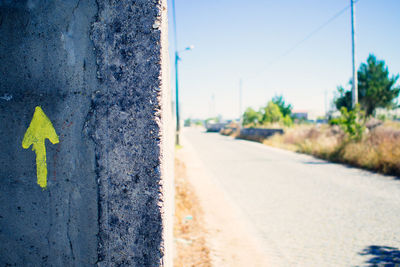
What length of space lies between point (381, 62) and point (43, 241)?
4697 cm

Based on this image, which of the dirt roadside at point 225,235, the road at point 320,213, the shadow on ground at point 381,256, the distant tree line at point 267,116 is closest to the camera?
the shadow on ground at point 381,256

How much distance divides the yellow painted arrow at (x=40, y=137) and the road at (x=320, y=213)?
105 inches

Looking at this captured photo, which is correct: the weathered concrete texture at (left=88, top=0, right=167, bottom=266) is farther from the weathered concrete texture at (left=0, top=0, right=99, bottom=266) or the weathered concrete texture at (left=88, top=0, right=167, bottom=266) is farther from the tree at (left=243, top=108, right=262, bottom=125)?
the tree at (left=243, top=108, right=262, bottom=125)

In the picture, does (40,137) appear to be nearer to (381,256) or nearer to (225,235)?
(225,235)

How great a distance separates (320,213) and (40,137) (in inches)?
182

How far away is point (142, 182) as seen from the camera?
4.50 ft

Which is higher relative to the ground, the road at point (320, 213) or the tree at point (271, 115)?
the tree at point (271, 115)

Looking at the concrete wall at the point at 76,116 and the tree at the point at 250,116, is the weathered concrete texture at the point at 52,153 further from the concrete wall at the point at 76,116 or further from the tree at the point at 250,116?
the tree at the point at 250,116

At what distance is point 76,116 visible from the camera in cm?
140

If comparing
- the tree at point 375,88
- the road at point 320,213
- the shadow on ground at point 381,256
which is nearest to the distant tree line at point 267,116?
the tree at point 375,88

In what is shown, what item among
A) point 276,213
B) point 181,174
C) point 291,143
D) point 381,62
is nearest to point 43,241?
point 276,213

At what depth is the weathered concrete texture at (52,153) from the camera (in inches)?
54.9

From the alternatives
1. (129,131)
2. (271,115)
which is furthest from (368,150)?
(271,115)

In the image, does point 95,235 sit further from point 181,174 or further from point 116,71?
point 181,174
